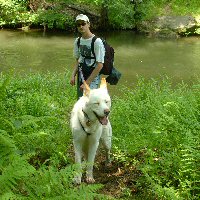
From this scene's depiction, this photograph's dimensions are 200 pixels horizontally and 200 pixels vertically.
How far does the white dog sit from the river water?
8982mm

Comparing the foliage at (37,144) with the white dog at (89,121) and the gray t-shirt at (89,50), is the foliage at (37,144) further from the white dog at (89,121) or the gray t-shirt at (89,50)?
the gray t-shirt at (89,50)

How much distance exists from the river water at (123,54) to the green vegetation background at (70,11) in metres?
0.92

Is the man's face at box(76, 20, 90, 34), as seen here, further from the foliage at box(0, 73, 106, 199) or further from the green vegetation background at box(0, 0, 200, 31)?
the green vegetation background at box(0, 0, 200, 31)

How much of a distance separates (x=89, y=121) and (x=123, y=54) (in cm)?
1358

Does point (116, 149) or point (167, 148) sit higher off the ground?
point (167, 148)

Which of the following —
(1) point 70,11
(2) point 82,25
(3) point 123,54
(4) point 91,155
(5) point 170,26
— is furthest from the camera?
(1) point 70,11

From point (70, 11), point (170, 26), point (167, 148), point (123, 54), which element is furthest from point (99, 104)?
point (70, 11)

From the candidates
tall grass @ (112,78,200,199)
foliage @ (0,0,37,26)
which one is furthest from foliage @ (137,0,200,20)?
tall grass @ (112,78,200,199)

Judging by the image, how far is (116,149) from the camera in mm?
5523

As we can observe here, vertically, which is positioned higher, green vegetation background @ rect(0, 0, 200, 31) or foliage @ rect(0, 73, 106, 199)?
green vegetation background @ rect(0, 0, 200, 31)

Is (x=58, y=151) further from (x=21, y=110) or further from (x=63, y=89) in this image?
(x=63, y=89)

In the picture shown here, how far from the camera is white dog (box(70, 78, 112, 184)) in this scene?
478cm

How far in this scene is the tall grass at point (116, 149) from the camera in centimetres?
349

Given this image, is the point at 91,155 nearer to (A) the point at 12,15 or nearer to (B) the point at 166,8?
(A) the point at 12,15
